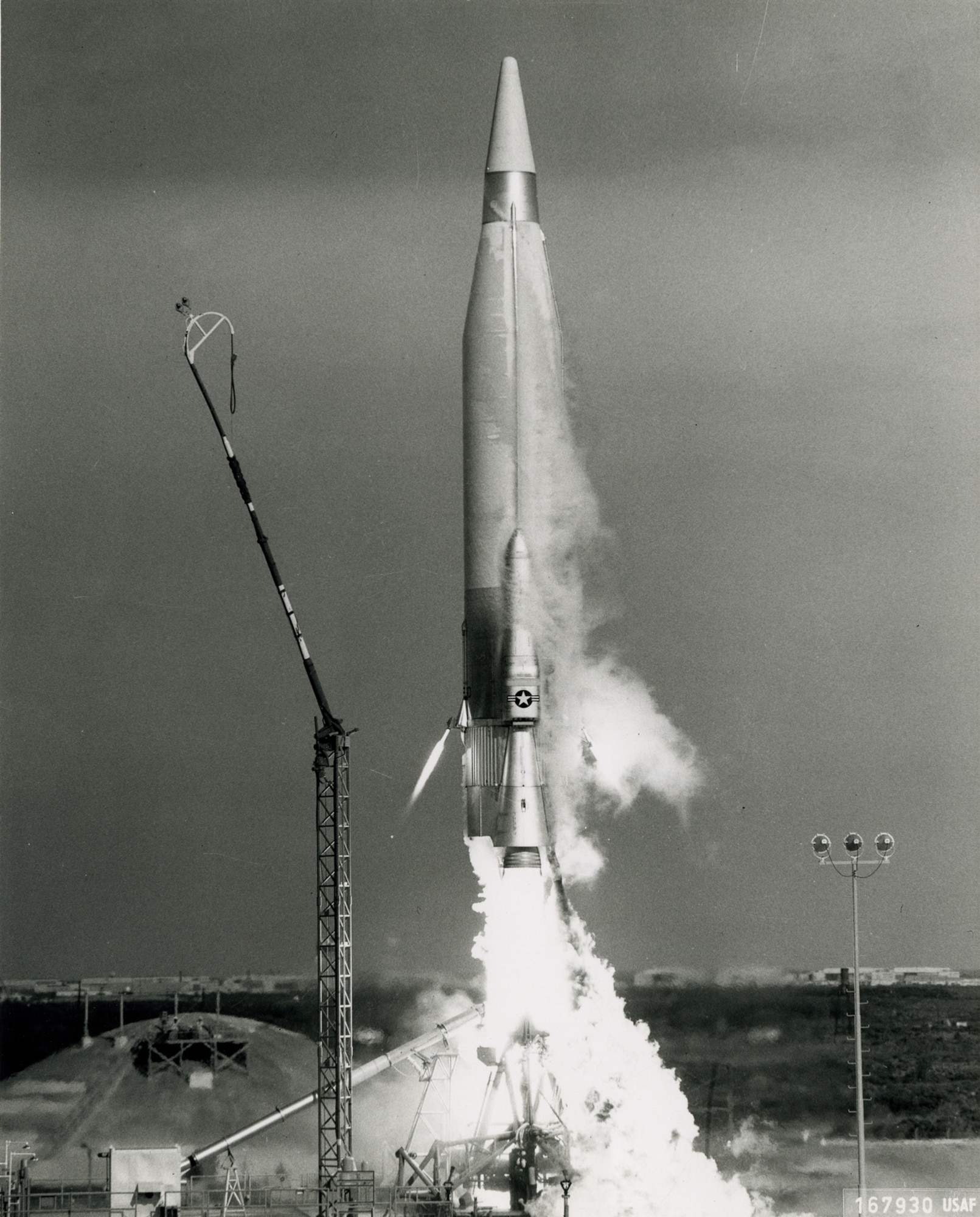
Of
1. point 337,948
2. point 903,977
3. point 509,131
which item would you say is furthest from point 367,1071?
point 903,977

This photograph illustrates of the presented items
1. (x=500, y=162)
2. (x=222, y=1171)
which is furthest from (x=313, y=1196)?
(x=500, y=162)

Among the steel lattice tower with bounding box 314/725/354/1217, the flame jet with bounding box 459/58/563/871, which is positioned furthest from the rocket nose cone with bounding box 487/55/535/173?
the steel lattice tower with bounding box 314/725/354/1217

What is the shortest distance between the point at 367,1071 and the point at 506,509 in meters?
Result: 10.3

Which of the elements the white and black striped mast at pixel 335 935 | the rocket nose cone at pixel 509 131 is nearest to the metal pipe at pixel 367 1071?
the white and black striped mast at pixel 335 935

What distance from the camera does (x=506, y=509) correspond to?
38.2m

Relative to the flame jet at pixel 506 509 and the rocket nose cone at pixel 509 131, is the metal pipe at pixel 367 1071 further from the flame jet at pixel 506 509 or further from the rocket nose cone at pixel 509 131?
the rocket nose cone at pixel 509 131

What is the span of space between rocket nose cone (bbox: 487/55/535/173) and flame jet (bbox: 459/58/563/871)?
0.98ft

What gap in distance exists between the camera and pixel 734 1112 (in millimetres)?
52125

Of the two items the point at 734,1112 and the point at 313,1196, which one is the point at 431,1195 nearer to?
the point at 313,1196

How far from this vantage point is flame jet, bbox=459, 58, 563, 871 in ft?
123

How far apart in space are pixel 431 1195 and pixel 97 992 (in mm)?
28891

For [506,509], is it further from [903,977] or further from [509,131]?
[903,977]

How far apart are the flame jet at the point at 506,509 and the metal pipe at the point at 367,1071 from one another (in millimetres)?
3438

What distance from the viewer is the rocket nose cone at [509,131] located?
39500 millimetres
